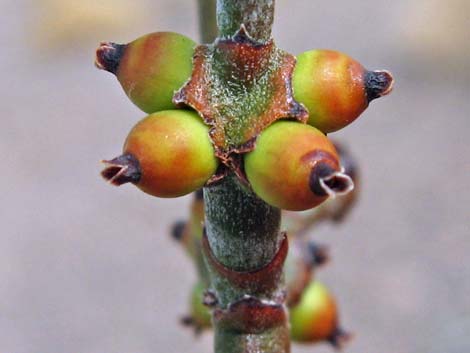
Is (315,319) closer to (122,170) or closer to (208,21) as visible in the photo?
(208,21)

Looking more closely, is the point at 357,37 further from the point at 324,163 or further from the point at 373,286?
the point at 324,163

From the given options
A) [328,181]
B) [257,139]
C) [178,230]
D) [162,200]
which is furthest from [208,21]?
[162,200]

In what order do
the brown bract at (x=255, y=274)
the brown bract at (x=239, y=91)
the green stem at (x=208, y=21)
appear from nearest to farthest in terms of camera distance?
the brown bract at (x=239, y=91) → the brown bract at (x=255, y=274) → the green stem at (x=208, y=21)

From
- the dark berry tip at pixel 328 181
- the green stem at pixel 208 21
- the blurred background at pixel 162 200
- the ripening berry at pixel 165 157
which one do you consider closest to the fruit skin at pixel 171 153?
the ripening berry at pixel 165 157

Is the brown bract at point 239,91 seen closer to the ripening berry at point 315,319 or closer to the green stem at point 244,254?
the green stem at point 244,254

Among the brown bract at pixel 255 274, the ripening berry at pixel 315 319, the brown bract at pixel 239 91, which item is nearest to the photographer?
the brown bract at pixel 239 91

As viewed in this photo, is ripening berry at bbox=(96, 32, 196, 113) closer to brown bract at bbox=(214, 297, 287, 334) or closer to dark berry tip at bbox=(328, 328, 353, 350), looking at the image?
brown bract at bbox=(214, 297, 287, 334)

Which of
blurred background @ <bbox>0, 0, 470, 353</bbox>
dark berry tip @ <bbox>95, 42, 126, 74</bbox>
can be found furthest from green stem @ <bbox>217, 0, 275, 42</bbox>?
blurred background @ <bbox>0, 0, 470, 353</bbox>
